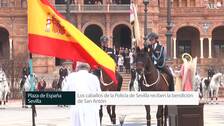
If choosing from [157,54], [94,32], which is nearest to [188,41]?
[94,32]

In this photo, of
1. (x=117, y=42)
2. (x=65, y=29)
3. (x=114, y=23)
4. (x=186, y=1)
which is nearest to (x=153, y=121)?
(x=65, y=29)

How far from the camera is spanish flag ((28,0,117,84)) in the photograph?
12891mm

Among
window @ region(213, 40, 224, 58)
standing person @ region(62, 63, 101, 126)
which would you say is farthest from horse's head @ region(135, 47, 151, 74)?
window @ region(213, 40, 224, 58)

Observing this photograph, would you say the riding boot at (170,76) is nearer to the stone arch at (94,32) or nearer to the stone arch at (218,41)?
the stone arch at (94,32)

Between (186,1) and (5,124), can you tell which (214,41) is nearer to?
(186,1)

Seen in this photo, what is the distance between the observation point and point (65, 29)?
13109 millimetres

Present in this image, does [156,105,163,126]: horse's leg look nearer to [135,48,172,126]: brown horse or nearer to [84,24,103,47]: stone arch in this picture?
[135,48,172,126]: brown horse

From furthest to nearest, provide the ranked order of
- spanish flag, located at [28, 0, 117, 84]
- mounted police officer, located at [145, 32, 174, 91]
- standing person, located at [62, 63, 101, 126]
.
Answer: mounted police officer, located at [145, 32, 174, 91] → spanish flag, located at [28, 0, 117, 84] → standing person, located at [62, 63, 101, 126]

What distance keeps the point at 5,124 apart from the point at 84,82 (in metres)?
11.6
